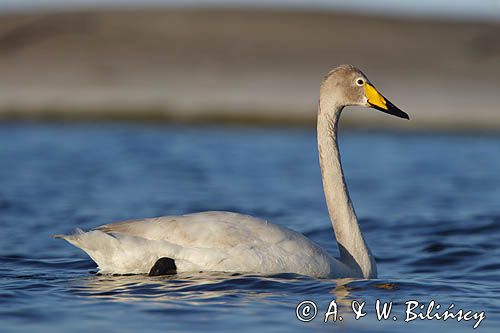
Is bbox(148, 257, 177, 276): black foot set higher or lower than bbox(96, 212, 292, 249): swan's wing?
lower

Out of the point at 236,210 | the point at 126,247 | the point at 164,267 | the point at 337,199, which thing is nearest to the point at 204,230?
the point at 164,267

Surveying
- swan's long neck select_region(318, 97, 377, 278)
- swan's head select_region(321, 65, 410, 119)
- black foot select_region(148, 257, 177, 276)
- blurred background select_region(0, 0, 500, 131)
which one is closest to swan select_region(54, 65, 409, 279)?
black foot select_region(148, 257, 177, 276)

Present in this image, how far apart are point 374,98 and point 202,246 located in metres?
1.71

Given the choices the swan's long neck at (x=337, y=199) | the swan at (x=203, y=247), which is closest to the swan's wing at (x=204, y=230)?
the swan at (x=203, y=247)

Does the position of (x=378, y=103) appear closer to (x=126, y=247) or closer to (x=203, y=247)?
(x=203, y=247)

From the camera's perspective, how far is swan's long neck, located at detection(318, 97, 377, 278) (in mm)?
8055

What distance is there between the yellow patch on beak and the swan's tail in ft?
5.90

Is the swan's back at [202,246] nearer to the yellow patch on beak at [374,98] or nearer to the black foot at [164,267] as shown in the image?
the black foot at [164,267]

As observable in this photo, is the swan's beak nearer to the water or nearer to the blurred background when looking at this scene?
the water

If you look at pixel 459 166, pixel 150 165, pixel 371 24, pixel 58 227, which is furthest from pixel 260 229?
pixel 371 24

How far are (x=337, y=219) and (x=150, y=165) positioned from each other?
804cm

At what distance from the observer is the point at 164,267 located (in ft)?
24.3

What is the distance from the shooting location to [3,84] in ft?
80.0

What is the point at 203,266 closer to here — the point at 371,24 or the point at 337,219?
the point at 337,219
